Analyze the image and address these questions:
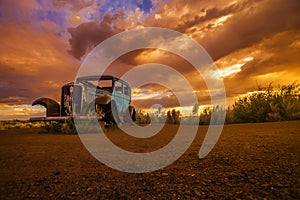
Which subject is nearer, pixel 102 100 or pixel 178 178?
pixel 178 178

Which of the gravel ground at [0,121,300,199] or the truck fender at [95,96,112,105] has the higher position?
the truck fender at [95,96,112,105]

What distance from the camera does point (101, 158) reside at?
297 cm

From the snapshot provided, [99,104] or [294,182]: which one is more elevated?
[99,104]

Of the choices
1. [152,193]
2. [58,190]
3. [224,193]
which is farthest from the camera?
[58,190]

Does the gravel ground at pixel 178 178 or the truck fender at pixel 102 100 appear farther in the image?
the truck fender at pixel 102 100

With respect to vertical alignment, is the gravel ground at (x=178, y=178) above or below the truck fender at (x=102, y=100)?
below

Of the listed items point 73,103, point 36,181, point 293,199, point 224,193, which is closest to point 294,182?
point 293,199

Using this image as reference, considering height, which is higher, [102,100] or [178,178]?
[102,100]

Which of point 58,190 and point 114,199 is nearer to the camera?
point 114,199

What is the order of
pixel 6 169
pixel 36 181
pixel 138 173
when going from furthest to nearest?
pixel 6 169
pixel 138 173
pixel 36 181

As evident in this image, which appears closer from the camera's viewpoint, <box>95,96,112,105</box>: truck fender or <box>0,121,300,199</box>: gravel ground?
<box>0,121,300,199</box>: gravel ground

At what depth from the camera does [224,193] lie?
4.98ft

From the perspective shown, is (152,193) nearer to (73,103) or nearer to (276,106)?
(276,106)

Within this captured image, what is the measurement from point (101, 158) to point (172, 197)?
5.55 ft
